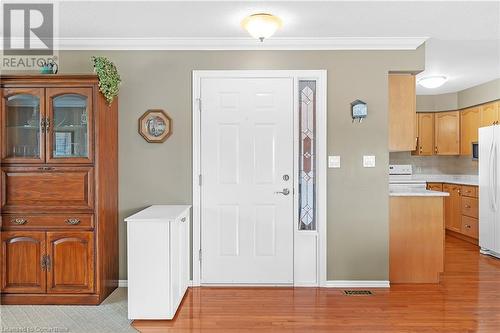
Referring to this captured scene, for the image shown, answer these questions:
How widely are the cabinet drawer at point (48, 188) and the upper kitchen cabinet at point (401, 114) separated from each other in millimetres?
3081

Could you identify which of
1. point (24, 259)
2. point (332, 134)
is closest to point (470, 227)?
point (332, 134)

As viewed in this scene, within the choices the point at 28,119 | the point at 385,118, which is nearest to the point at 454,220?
the point at 385,118

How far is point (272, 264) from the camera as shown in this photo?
372 cm

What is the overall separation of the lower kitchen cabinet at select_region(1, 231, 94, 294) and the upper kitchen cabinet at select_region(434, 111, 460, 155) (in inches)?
230

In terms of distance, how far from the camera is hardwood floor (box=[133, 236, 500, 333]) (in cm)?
282

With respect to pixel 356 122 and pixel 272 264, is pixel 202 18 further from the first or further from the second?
pixel 272 264

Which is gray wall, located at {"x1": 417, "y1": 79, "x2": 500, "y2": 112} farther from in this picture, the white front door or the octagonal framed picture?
the octagonal framed picture

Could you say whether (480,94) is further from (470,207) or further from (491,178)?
(470,207)

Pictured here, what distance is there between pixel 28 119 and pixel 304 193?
2.71 metres

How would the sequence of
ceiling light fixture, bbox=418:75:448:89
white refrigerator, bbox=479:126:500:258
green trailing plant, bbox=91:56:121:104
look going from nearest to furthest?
1. green trailing plant, bbox=91:56:121:104
2. white refrigerator, bbox=479:126:500:258
3. ceiling light fixture, bbox=418:75:448:89

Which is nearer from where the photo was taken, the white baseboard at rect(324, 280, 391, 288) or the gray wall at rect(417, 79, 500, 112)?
the white baseboard at rect(324, 280, 391, 288)

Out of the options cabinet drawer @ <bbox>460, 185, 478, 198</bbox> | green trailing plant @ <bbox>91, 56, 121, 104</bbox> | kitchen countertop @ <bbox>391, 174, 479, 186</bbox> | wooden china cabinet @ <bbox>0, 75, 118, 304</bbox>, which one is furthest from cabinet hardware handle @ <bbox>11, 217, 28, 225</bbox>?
cabinet drawer @ <bbox>460, 185, 478, 198</bbox>

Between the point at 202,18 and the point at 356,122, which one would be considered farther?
the point at 356,122

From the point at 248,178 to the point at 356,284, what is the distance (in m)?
1.54
